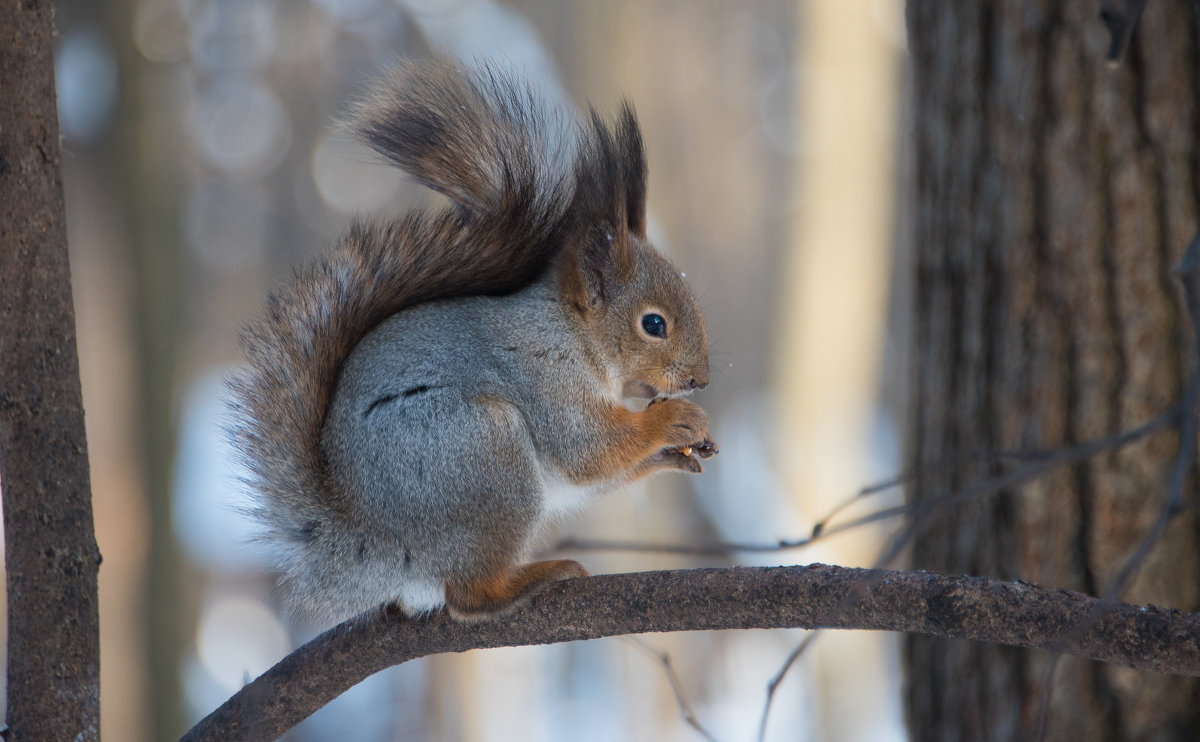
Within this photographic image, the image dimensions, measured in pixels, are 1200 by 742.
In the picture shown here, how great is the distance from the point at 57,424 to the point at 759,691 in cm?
498

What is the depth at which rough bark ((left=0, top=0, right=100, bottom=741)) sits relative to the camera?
127cm

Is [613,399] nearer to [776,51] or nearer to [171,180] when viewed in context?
[171,180]

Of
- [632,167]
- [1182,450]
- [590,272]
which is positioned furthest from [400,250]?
[1182,450]

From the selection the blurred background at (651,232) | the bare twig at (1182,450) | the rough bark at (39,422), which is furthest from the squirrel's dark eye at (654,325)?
the blurred background at (651,232)

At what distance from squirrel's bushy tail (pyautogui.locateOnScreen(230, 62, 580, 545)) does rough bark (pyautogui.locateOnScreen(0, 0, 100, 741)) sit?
1.06ft

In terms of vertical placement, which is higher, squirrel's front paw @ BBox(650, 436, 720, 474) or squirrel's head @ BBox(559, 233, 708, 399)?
squirrel's head @ BBox(559, 233, 708, 399)

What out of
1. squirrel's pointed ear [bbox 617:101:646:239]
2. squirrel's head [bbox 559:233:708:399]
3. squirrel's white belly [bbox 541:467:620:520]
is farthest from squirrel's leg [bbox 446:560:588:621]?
squirrel's pointed ear [bbox 617:101:646:239]

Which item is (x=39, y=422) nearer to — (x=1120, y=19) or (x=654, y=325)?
(x=654, y=325)

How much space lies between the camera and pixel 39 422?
1.29 meters

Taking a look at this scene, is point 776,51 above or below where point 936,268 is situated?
above

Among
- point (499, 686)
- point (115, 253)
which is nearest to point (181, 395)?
point (115, 253)

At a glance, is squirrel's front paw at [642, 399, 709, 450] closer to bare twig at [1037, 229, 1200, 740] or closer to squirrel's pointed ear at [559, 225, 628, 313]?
squirrel's pointed ear at [559, 225, 628, 313]

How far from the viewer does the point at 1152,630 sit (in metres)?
1.10

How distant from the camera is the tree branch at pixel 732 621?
3.66 feet
